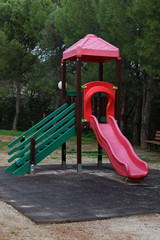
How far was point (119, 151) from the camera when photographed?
8742 mm

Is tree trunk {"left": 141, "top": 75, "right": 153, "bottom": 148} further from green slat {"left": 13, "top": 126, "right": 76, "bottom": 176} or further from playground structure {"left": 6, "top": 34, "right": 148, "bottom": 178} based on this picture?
green slat {"left": 13, "top": 126, "right": 76, "bottom": 176}

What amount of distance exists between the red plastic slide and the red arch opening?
0.29 metres

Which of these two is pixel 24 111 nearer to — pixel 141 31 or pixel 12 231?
pixel 141 31

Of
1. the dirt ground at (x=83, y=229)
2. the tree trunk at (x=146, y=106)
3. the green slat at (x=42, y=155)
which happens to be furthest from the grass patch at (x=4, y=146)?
the dirt ground at (x=83, y=229)

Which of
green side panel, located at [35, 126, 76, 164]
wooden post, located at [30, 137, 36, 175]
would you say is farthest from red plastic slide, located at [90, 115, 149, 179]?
wooden post, located at [30, 137, 36, 175]

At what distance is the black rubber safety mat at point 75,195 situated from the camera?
17.8 ft

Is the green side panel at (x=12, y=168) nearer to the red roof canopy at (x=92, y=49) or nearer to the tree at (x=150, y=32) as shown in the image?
the red roof canopy at (x=92, y=49)

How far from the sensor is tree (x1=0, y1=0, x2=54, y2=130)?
76.2 ft

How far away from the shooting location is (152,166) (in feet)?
36.5

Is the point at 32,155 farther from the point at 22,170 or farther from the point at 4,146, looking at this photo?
the point at 4,146

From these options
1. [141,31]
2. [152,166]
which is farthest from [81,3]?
[152,166]

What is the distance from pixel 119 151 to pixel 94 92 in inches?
68.6

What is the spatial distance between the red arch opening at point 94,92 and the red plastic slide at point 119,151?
0.95ft

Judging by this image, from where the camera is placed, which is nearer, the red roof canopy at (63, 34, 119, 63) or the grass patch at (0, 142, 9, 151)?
the red roof canopy at (63, 34, 119, 63)
